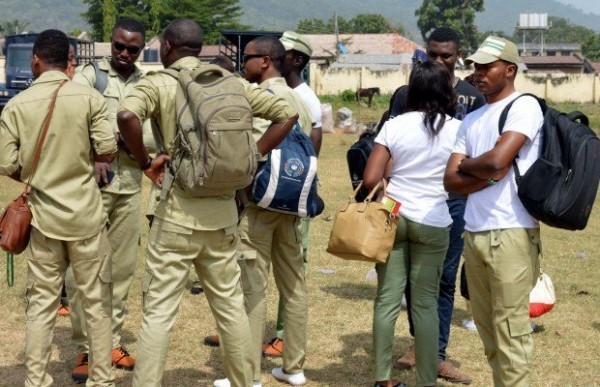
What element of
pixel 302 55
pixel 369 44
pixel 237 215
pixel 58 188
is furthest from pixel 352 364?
pixel 369 44

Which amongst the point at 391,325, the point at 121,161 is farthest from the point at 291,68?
the point at 391,325

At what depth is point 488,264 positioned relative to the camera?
4.40m

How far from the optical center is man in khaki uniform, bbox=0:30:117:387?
469 cm

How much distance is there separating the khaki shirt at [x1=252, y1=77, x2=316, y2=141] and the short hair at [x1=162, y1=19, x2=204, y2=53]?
62 centimetres

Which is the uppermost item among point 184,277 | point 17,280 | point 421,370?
point 184,277

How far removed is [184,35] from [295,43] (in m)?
1.41

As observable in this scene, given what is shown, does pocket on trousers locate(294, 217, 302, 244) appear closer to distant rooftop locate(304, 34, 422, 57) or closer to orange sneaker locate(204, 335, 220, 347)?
orange sneaker locate(204, 335, 220, 347)

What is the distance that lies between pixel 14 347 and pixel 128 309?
1.18 metres

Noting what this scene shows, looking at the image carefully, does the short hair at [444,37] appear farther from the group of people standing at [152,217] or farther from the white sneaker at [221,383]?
the white sneaker at [221,383]

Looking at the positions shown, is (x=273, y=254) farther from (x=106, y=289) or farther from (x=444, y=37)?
(x=444, y=37)

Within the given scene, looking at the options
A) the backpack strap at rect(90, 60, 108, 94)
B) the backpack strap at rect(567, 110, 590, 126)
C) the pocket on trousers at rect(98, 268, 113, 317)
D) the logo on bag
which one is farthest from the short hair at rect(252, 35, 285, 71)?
the backpack strap at rect(567, 110, 590, 126)

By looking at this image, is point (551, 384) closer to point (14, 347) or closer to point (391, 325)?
point (391, 325)

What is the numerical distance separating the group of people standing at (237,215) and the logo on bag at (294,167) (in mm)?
247

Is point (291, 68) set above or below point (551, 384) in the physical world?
above
